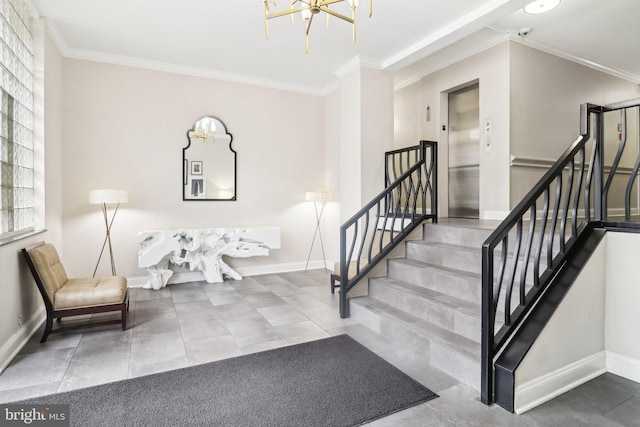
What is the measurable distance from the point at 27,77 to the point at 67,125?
1229 millimetres

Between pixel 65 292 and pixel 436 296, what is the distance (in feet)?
10.7

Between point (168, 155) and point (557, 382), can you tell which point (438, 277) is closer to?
point (557, 382)

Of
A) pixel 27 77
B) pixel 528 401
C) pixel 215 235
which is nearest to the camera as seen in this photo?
pixel 528 401

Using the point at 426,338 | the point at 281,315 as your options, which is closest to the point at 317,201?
the point at 281,315

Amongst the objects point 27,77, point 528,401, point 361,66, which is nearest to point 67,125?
point 27,77

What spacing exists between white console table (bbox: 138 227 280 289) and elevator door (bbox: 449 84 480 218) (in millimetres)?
2954

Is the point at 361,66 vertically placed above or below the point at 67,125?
above

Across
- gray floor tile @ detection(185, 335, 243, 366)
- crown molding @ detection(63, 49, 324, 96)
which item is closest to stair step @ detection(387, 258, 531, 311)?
gray floor tile @ detection(185, 335, 243, 366)

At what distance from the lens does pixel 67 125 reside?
4.68m

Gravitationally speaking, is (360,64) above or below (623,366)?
above

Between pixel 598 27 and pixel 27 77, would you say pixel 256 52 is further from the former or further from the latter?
pixel 598 27

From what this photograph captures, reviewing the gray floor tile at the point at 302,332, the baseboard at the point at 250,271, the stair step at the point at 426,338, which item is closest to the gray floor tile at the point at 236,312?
the gray floor tile at the point at 302,332

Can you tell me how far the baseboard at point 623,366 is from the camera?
2.49 metres
